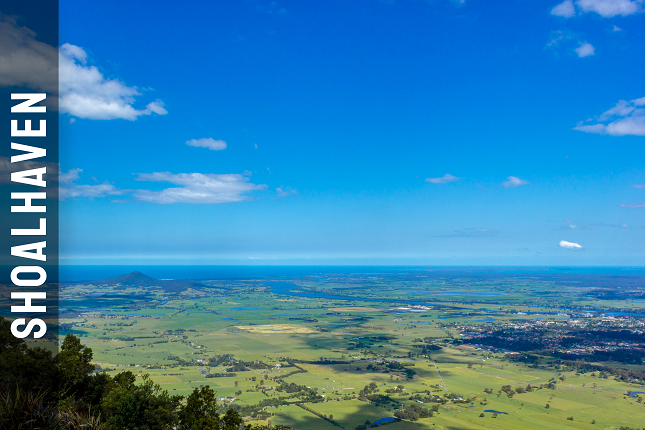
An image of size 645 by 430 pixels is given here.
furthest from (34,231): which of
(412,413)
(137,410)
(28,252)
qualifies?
(412,413)

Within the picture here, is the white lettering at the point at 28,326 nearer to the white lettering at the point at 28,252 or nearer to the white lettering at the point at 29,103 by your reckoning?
the white lettering at the point at 28,252

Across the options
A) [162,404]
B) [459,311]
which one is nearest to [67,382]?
[162,404]

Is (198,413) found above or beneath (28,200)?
beneath

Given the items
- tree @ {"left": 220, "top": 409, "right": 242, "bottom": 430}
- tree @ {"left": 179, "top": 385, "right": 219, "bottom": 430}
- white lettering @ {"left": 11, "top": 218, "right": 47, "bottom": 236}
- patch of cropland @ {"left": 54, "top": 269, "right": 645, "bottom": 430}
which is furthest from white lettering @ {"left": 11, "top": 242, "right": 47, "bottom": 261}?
patch of cropland @ {"left": 54, "top": 269, "right": 645, "bottom": 430}

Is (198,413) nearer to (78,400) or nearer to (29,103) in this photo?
(78,400)

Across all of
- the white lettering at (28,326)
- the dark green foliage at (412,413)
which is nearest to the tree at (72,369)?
the white lettering at (28,326)

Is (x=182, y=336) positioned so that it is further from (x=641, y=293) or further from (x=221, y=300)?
(x=641, y=293)
